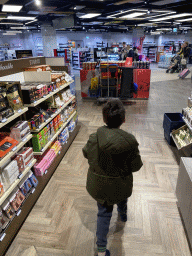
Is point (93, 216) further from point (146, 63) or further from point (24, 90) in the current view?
point (146, 63)

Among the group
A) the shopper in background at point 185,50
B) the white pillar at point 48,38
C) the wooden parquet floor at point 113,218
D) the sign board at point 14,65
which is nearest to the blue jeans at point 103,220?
the wooden parquet floor at point 113,218

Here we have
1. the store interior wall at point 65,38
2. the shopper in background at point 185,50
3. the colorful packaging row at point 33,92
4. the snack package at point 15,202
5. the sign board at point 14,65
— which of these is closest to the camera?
the snack package at point 15,202

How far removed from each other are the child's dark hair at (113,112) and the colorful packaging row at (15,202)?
1.47m

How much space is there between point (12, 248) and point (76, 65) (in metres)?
16.9

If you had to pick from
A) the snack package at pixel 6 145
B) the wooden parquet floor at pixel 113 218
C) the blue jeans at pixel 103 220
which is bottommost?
the wooden parquet floor at pixel 113 218

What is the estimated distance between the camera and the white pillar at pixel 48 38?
1294cm

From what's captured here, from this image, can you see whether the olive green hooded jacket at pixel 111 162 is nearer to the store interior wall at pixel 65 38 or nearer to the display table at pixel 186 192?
the display table at pixel 186 192

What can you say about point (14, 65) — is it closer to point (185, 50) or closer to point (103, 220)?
point (103, 220)

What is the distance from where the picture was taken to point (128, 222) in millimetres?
2303

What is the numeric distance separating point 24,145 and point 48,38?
12239mm

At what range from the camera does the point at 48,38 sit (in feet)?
43.1

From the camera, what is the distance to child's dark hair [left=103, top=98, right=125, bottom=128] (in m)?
1.43

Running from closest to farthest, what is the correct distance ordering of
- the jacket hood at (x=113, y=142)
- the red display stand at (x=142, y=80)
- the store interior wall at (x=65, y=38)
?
the jacket hood at (x=113, y=142)
the red display stand at (x=142, y=80)
the store interior wall at (x=65, y=38)

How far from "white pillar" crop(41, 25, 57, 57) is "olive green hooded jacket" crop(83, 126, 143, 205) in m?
13.5
